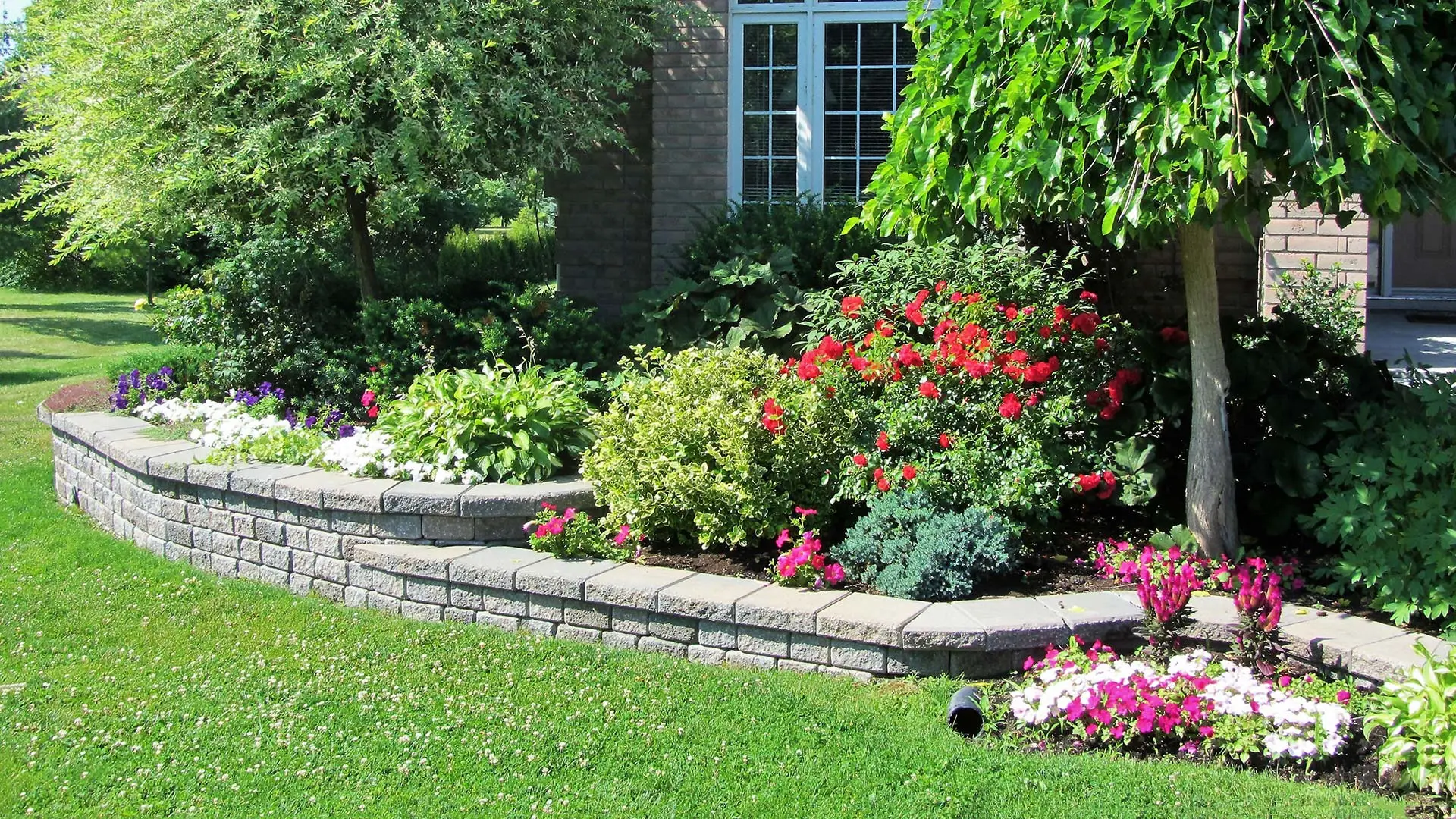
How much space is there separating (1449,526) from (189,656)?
446cm

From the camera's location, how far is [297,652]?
177 inches

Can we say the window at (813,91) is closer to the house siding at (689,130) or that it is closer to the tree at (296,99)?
the house siding at (689,130)

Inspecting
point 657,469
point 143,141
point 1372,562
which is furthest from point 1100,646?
point 143,141

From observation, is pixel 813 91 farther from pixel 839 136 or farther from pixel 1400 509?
pixel 1400 509

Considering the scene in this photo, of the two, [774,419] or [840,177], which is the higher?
[840,177]

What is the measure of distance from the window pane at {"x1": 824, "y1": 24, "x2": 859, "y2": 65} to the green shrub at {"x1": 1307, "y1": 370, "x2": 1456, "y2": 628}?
15.0ft

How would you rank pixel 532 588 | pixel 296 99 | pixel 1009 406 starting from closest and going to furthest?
pixel 1009 406, pixel 532 588, pixel 296 99

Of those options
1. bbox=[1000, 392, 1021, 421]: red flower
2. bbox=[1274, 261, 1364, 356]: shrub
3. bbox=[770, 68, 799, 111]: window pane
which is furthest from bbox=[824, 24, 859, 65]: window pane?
bbox=[1000, 392, 1021, 421]: red flower

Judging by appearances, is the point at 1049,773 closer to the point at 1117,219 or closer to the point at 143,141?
the point at 1117,219

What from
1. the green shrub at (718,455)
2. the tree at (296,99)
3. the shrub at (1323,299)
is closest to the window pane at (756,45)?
the tree at (296,99)

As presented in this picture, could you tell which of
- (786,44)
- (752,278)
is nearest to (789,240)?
(752,278)

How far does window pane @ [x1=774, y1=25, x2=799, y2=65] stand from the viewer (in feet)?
25.8

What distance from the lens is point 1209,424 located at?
4398 mm

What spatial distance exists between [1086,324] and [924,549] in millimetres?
1253
